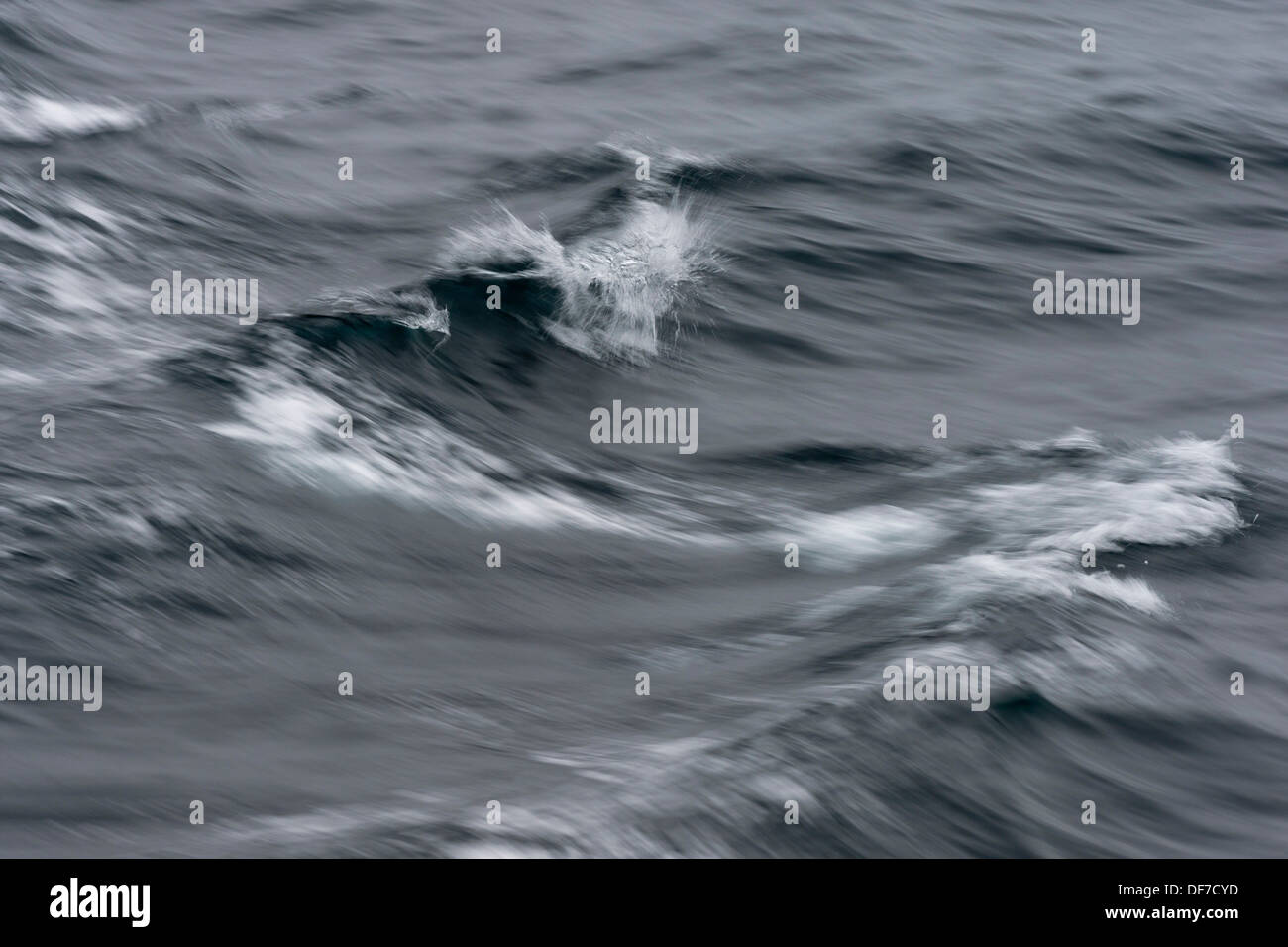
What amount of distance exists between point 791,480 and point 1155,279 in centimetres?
616

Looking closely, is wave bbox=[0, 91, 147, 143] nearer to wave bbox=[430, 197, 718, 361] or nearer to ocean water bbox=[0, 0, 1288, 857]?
ocean water bbox=[0, 0, 1288, 857]

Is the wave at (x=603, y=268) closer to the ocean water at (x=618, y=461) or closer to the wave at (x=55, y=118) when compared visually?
the ocean water at (x=618, y=461)

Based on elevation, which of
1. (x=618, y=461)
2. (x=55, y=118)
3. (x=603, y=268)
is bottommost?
(x=618, y=461)

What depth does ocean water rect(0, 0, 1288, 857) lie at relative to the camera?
7.06m

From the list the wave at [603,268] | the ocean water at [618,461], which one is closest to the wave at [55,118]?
the ocean water at [618,461]

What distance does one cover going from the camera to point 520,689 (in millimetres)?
7684

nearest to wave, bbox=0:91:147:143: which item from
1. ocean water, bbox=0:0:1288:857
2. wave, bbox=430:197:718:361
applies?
ocean water, bbox=0:0:1288:857

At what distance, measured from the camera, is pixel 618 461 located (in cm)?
1045

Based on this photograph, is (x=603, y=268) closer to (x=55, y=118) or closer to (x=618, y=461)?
(x=618, y=461)

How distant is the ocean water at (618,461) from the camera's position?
7.06 m

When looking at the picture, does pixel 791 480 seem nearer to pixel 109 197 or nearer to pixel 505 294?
pixel 505 294

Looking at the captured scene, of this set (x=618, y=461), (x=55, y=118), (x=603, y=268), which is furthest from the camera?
(x=55, y=118)

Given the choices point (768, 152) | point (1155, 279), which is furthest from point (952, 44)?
point (1155, 279)

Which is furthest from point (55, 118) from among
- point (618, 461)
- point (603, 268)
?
point (618, 461)
